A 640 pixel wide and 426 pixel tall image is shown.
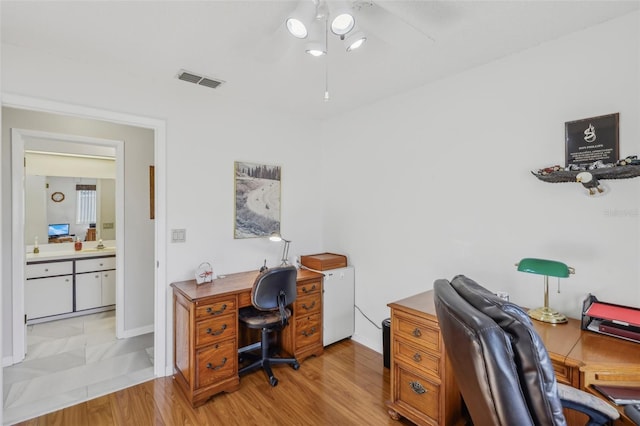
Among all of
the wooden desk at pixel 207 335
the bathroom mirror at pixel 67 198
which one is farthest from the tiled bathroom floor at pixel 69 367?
the bathroom mirror at pixel 67 198

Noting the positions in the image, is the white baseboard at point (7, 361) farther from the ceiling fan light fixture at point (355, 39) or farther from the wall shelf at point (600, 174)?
the wall shelf at point (600, 174)

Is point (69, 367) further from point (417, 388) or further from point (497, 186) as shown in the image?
point (497, 186)

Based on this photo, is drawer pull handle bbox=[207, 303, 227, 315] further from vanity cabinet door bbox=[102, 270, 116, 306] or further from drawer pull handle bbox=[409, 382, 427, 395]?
Result: vanity cabinet door bbox=[102, 270, 116, 306]

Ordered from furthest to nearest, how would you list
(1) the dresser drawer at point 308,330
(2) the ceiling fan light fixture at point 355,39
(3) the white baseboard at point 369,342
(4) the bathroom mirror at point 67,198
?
(4) the bathroom mirror at point 67,198
(3) the white baseboard at point 369,342
(1) the dresser drawer at point 308,330
(2) the ceiling fan light fixture at point 355,39

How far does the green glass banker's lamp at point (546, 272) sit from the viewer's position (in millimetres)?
1685

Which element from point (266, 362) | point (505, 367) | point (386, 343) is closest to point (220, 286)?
point (266, 362)

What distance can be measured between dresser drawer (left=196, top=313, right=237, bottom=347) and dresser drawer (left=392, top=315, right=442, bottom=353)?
48.9 inches

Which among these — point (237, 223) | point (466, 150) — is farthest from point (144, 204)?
point (466, 150)

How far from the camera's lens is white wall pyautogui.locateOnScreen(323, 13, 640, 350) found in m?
1.71

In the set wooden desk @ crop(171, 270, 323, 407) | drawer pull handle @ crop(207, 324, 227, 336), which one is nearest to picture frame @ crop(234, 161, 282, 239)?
wooden desk @ crop(171, 270, 323, 407)

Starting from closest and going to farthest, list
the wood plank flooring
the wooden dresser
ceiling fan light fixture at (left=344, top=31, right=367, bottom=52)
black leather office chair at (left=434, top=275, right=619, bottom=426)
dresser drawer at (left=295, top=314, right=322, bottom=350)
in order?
black leather office chair at (left=434, top=275, right=619, bottom=426), ceiling fan light fixture at (left=344, top=31, right=367, bottom=52), the wooden dresser, the wood plank flooring, dresser drawer at (left=295, top=314, right=322, bottom=350)

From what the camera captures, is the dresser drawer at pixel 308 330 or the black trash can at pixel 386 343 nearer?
the black trash can at pixel 386 343

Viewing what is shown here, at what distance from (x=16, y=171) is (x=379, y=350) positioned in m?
3.76

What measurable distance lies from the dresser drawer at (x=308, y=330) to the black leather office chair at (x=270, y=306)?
0.66ft
